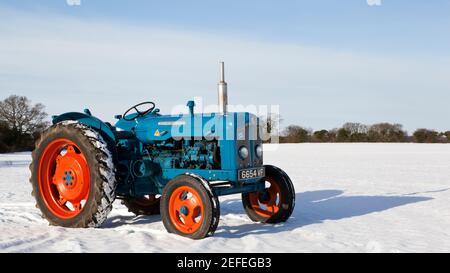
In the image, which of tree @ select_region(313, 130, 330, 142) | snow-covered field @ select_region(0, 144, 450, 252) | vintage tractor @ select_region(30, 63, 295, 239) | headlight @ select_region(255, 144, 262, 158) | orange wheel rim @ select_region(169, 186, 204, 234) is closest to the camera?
snow-covered field @ select_region(0, 144, 450, 252)

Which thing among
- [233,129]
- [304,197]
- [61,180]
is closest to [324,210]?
[304,197]

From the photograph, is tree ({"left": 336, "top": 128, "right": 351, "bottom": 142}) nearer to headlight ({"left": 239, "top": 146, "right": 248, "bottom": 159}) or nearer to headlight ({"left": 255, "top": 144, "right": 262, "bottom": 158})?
headlight ({"left": 255, "top": 144, "right": 262, "bottom": 158})

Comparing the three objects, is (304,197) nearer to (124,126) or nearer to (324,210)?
(324,210)

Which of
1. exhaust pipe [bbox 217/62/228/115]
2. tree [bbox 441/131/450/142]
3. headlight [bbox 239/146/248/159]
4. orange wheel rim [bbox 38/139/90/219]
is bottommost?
orange wheel rim [bbox 38/139/90/219]

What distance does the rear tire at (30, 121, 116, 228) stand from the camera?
6312 millimetres

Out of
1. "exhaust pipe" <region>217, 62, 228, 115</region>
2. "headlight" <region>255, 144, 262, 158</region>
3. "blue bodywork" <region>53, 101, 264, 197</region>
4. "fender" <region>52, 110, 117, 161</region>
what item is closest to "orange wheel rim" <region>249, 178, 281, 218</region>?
"blue bodywork" <region>53, 101, 264, 197</region>

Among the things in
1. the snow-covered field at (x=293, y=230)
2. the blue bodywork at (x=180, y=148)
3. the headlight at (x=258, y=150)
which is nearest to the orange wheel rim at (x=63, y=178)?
the snow-covered field at (x=293, y=230)

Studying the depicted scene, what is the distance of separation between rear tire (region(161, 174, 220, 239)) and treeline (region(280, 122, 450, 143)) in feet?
130

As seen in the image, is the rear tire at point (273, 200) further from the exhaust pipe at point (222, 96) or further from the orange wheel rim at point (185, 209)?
the orange wheel rim at point (185, 209)

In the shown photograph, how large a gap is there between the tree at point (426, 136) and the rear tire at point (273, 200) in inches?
1566

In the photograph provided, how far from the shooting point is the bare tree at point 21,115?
50219 millimetres

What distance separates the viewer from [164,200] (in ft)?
20.0

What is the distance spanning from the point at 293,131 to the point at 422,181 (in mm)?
36268

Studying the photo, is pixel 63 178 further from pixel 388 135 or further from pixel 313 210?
pixel 388 135
